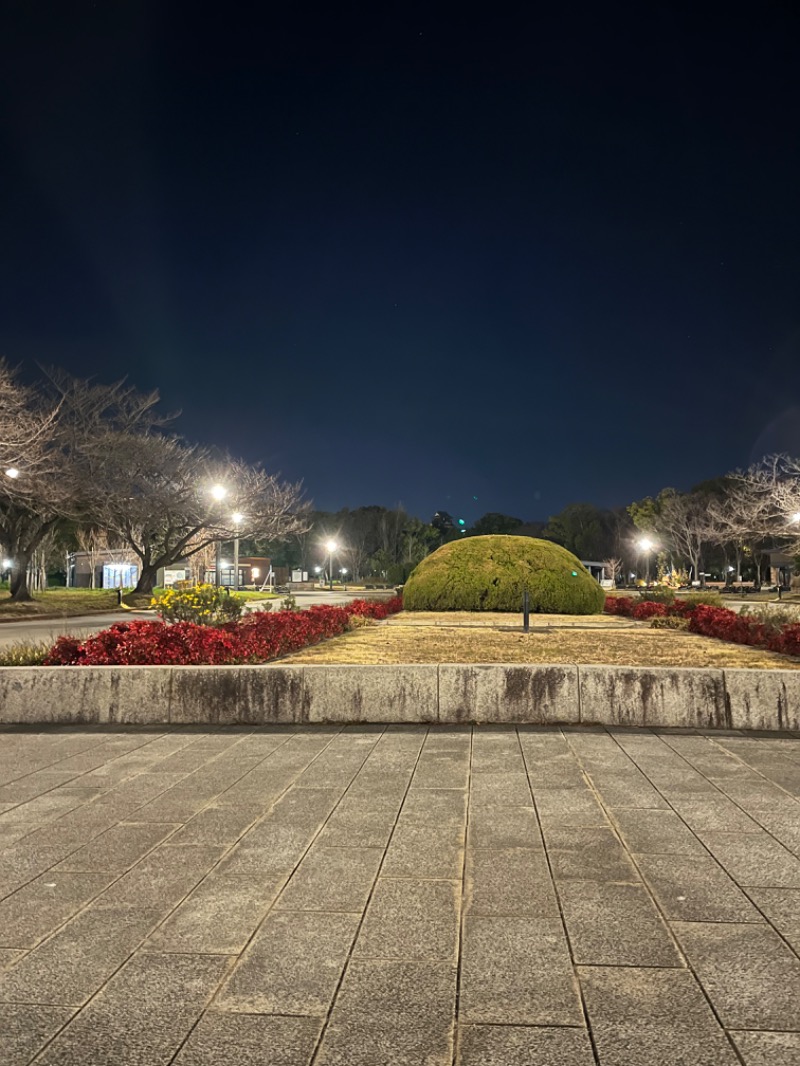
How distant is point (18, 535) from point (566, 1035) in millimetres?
35196

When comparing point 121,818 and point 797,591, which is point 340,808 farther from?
point 797,591

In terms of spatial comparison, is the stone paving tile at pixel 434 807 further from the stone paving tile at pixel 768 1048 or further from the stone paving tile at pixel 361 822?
the stone paving tile at pixel 768 1048

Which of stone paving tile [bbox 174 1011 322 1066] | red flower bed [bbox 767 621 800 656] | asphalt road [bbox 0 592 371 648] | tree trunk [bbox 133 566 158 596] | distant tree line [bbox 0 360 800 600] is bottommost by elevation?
stone paving tile [bbox 174 1011 322 1066]

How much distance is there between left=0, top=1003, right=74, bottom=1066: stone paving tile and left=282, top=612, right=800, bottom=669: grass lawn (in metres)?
8.02

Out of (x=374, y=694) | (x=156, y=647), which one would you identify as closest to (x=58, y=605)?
(x=156, y=647)

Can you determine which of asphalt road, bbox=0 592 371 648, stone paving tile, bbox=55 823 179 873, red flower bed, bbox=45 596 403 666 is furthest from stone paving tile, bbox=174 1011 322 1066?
asphalt road, bbox=0 592 371 648

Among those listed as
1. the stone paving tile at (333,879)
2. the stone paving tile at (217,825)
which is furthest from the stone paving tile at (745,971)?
the stone paving tile at (217,825)

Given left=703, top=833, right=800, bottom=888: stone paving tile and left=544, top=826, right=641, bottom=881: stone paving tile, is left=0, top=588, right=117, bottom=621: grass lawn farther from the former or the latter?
left=703, top=833, right=800, bottom=888: stone paving tile

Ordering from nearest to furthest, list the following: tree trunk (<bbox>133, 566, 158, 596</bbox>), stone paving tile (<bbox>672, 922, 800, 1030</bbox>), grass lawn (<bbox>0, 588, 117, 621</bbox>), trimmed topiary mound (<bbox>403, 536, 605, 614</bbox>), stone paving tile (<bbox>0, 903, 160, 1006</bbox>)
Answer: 1. stone paving tile (<bbox>672, 922, 800, 1030</bbox>)
2. stone paving tile (<bbox>0, 903, 160, 1006</bbox>)
3. trimmed topiary mound (<bbox>403, 536, 605, 614</bbox>)
4. grass lawn (<bbox>0, 588, 117, 621</bbox>)
5. tree trunk (<bbox>133, 566, 158, 596</bbox>)

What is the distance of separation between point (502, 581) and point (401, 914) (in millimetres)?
21454

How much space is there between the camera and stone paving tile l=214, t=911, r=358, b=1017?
261 centimetres

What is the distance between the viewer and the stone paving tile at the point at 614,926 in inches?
116

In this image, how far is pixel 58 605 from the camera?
3175 centimetres

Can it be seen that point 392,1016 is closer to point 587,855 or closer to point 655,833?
point 587,855
